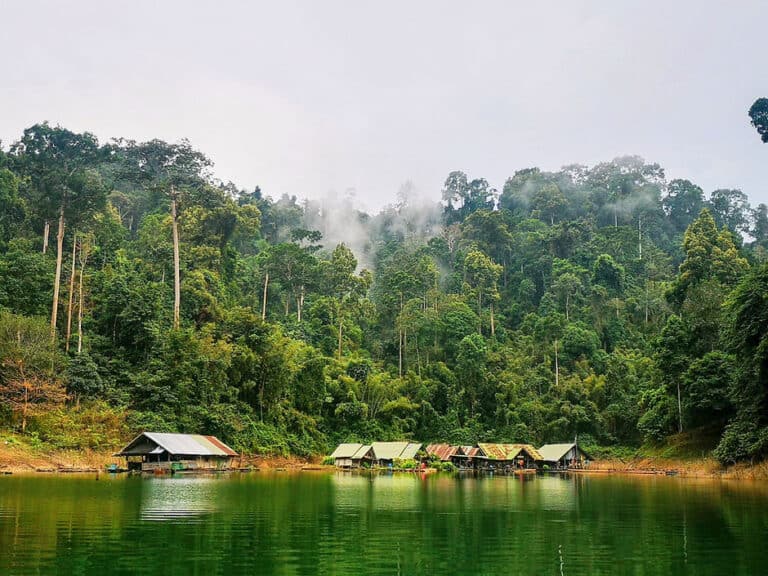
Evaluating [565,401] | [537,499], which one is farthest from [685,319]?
[537,499]

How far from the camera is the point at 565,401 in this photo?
185 feet

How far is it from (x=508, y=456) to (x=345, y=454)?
467 inches

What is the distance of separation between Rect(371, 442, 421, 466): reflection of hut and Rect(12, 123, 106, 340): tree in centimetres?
2612

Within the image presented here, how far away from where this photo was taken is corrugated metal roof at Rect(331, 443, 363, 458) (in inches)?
2085

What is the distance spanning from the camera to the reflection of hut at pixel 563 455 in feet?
174

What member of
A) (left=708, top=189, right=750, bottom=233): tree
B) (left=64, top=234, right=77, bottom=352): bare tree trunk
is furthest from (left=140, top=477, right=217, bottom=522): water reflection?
(left=708, top=189, right=750, bottom=233): tree

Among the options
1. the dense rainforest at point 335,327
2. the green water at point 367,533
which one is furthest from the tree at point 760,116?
the green water at point 367,533

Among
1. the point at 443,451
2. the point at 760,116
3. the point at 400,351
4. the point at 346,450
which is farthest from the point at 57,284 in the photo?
the point at 760,116

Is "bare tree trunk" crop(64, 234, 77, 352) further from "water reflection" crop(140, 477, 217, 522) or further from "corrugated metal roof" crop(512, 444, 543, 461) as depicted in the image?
"corrugated metal roof" crop(512, 444, 543, 461)

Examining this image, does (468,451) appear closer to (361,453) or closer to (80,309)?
(361,453)

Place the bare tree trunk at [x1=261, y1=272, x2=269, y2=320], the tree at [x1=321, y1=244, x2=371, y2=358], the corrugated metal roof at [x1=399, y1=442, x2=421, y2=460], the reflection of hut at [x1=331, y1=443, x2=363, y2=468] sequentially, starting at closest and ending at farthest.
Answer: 1. the corrugated metal roof at [x1=399, y1=442, x2=421, y2=460]
2. the reflection of hut at [x1=331, y1=443, x2=363, y2=468]
3. the bare tree trunk at [x1=261, y1=272, x2=269, y2=320]
4. the tree at [x1=321, y1=244, x2=371, y2=358]

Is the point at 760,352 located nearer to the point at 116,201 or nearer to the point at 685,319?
the point at 685,319

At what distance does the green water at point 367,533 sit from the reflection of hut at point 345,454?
2809 cm

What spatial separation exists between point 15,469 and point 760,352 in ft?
114
